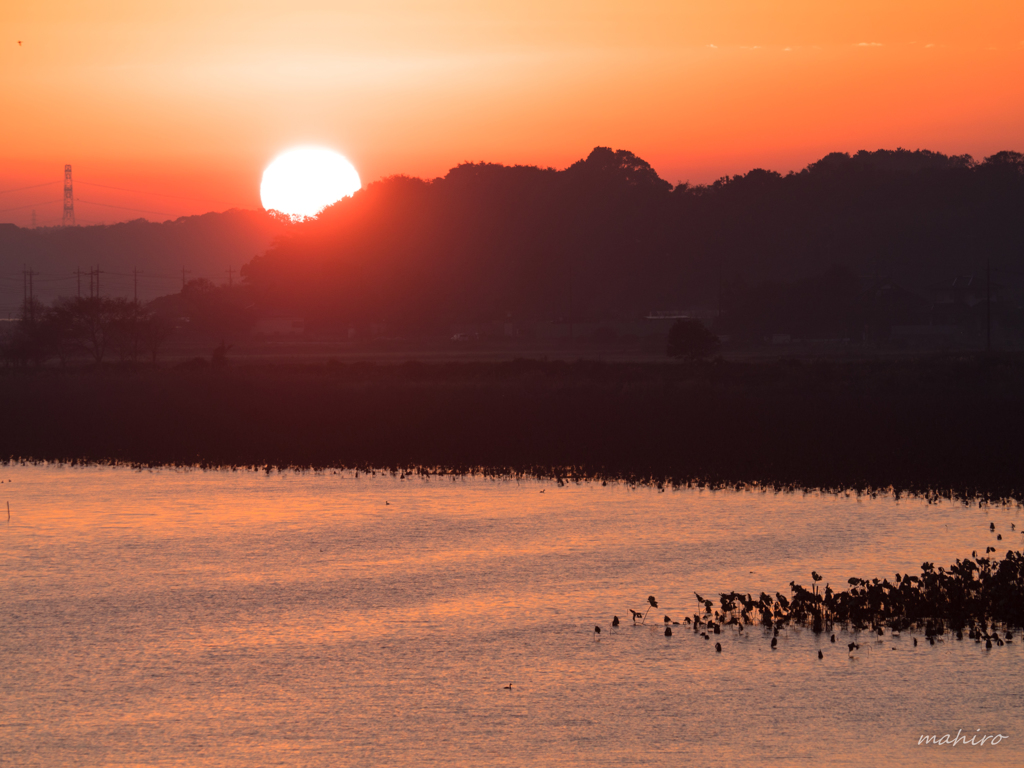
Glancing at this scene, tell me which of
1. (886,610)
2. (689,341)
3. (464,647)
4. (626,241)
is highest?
(626,241)

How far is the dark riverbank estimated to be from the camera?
26000mm

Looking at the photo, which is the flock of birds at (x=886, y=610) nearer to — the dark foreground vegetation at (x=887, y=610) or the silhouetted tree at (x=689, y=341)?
the dark foreground vegetation at (x=887, y=610)

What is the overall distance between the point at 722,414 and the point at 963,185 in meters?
125

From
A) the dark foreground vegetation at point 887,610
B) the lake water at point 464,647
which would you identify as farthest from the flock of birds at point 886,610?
the lake water at point 464,647

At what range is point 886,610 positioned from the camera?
13180 millimetres

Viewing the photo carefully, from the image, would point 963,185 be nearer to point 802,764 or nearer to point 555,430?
point 555,430

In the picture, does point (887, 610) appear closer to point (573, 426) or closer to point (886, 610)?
point (886, 610)

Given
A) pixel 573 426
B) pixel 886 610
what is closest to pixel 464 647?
pixel 886 610

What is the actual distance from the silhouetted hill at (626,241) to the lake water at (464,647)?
323 ft

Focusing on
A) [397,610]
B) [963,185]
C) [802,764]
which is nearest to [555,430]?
[397,610]

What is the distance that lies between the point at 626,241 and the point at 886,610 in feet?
459

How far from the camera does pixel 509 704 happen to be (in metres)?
10.3

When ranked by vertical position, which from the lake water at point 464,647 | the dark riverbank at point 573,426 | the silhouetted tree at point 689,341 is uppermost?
the silhouetted tree at point 689,341

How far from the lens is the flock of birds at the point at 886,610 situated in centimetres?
1273
